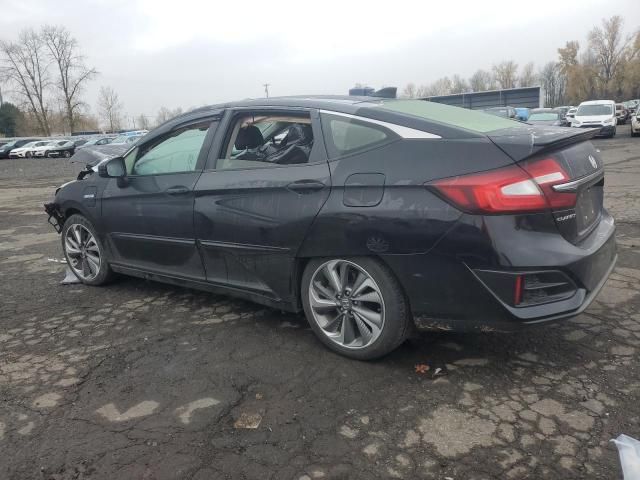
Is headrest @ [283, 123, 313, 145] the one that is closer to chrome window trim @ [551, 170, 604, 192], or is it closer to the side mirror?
chrome window trim @ [551, 170, 604, 192]

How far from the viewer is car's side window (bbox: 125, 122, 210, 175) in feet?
12.8

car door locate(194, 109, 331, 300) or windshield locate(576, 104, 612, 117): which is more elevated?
windshield locate(576, 104, 612, 117)

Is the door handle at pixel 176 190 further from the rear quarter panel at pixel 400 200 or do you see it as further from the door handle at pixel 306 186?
the rear quarter panel at pixel 400 200

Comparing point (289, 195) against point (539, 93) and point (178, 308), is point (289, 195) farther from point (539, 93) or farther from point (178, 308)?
point (539, 93)

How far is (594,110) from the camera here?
25.8 m

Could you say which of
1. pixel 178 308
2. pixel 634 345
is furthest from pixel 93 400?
pixel 634 345

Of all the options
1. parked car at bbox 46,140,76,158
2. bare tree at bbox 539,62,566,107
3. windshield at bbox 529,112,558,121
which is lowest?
windshield at bbox 529,112,558,121

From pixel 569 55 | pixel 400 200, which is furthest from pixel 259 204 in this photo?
pixel 569 55

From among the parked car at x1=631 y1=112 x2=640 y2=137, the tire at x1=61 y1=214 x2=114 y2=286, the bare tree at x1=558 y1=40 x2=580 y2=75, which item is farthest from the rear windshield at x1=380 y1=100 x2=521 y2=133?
the bare tree at x1=558 y1=40 x2=580 y2=75

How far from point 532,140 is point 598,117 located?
26.0 m

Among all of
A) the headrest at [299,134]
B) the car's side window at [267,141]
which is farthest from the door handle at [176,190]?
the headrest at [299,134]

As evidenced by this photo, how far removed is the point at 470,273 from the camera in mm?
2652

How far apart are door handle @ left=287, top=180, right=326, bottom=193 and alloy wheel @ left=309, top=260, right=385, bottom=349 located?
447 millimetres

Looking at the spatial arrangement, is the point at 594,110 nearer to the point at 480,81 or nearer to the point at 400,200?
the point at 400,200
